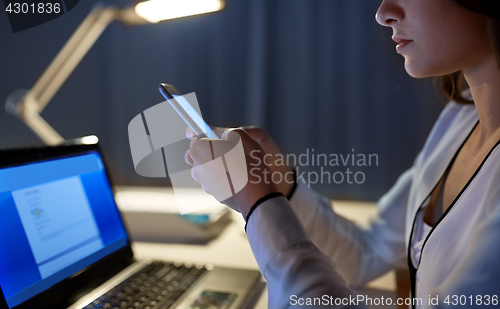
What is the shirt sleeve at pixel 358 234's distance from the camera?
2.03 ft

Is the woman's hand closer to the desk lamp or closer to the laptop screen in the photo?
the laptop screen

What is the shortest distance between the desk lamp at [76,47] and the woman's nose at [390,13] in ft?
1.28

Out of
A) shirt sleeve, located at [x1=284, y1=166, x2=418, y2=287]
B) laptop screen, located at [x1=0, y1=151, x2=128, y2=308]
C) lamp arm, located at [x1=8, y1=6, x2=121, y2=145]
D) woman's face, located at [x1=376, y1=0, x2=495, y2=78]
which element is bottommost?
shirt sleeve, located at [x1=284, y1=166, x2=418, y2=287]

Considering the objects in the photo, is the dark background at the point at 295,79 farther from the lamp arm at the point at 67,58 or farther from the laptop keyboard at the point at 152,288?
the laptop keyboard at the point at 152,288

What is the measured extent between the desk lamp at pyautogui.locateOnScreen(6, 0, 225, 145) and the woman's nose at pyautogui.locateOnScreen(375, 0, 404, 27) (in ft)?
1.28

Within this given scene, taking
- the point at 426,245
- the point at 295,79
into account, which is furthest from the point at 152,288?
the point at 295,79

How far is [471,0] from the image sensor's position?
36cm

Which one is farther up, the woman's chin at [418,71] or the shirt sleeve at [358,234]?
the woman's chin at [418,71]

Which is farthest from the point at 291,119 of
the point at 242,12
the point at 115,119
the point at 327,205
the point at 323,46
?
the point at 115,119

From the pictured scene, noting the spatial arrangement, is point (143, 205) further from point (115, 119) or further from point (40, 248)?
point (115, 119)

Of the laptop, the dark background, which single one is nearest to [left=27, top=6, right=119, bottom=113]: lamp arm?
the laptop

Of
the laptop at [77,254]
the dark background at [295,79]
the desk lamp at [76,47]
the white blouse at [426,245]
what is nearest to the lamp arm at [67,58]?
the desk lamp at [76,47]

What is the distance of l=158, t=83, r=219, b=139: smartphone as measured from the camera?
1.39 feet

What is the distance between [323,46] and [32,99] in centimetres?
102
